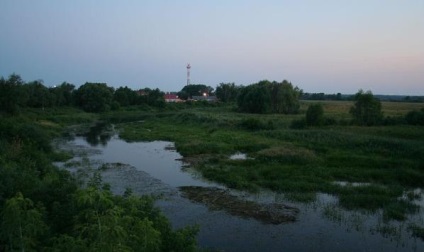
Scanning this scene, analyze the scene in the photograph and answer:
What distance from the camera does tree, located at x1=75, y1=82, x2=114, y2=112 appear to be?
85375mm

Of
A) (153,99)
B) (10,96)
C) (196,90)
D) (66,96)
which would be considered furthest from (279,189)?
(196,90)

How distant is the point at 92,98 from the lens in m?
85.6

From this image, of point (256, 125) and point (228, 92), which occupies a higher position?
point (228, 92)

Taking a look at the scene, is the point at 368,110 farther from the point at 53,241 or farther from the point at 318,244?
the point at 53,241

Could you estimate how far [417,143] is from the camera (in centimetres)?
2992

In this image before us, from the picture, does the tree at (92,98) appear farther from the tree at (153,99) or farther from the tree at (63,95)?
the tree at (153,99)

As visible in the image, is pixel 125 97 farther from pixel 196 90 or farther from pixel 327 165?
pixel 327 165

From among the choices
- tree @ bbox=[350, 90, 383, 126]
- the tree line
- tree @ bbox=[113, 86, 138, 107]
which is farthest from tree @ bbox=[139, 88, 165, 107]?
tree @ bbox=[350, 90, 383, 126]

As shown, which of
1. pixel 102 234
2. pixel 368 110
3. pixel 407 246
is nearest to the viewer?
pixel 102 234

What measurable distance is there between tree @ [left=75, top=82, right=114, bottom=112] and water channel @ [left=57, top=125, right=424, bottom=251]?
64.5 meters

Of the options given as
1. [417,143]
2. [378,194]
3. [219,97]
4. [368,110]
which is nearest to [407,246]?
[378,194]

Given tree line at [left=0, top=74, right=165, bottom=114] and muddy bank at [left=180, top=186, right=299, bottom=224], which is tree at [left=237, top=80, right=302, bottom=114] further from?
muddy bank at [left=180, top=186, right=299, bottom=224]

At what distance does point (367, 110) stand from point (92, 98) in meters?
62.3

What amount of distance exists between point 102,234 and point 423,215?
1570cm
